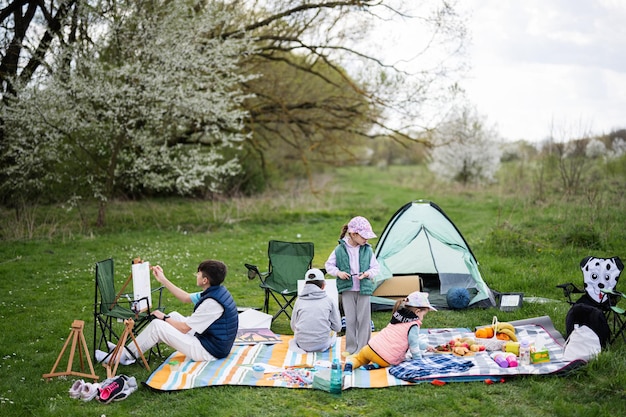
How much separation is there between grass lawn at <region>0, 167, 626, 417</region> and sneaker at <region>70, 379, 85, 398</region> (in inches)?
1.9

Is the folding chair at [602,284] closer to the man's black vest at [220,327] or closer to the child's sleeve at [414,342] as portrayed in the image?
the child's sleeve at [414,342]

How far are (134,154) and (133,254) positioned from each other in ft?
11.0

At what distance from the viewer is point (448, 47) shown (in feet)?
42.3

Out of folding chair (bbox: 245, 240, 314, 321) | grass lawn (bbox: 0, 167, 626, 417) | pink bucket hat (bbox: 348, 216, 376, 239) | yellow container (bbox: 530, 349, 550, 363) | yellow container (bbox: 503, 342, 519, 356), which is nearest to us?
grass lawn (bbox: 0, 167, 626, 417)

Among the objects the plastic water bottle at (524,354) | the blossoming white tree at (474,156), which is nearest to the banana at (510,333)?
the plastic water bottle at (524,354)

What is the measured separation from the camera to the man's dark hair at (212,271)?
15.7 feet

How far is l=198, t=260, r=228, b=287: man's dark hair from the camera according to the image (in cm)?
477

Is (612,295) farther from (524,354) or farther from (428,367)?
(428,367)

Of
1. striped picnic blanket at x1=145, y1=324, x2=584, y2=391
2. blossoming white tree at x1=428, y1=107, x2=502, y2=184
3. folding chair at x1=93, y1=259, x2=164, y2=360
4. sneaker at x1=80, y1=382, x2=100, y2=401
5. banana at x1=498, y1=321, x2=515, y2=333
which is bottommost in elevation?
striped picnic blanket at x1=145, y1=324, x2=584, y2=391

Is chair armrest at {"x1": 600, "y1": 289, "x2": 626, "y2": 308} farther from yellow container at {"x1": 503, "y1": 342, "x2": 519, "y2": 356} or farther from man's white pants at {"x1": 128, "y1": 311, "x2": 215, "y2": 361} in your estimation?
man's white pants at {"x1": 128, "y1": 311, "x2": 215, "y2": 361}

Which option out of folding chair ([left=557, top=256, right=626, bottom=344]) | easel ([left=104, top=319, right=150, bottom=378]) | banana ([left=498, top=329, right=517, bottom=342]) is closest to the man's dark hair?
easel ([left=104, top=319, right=150, bottom=378])

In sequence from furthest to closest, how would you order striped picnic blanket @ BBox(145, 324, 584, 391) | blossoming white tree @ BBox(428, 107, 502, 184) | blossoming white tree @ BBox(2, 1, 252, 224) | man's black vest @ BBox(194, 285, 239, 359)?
1. blossoming white tree @ BBox(428, 107, 502, 184)
2. blossoming white tree @ BBox(2, 1, 252, 224)
3. man's black vest @ BBox(194, 285, 239, 359)
4. striped picnic blanket @ BBox(145, 324, 584, 391)

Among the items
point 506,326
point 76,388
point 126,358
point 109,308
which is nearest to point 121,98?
point 109,308

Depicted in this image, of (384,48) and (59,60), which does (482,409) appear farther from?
(384,48)
